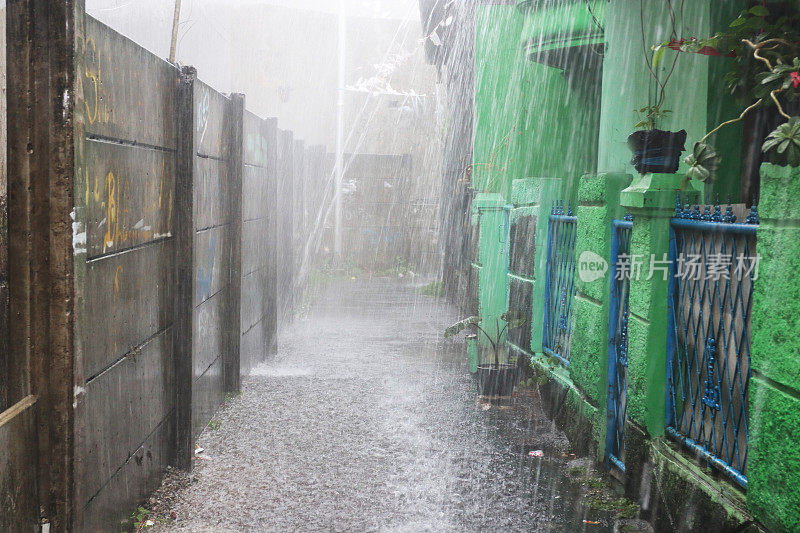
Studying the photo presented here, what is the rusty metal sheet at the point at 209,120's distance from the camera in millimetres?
5461

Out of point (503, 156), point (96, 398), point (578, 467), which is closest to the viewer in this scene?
point (96, 398)

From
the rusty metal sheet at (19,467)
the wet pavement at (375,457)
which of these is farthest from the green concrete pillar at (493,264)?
the rusty metal sheet at (19,467)

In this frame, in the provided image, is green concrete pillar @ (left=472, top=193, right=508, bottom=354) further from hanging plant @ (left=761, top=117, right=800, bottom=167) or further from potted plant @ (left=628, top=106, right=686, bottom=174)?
hanging plant @ (left=761, top=117, right=800, bottom=167)

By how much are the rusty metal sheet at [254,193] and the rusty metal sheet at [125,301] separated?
2658mm

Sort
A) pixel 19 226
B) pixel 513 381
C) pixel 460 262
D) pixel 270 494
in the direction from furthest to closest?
pixel 460 262 < pixel 513 381 < pixel 270 494 < pixel 19 226

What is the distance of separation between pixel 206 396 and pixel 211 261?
1116mm

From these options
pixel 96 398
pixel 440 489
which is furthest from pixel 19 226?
pixel 440 489

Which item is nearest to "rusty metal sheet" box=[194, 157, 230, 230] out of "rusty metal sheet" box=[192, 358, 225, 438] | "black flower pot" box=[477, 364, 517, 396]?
"rusty metal sheet" box=[192, 358, 225, 438]

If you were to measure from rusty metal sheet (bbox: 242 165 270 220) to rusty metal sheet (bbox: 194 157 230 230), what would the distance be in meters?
0.56

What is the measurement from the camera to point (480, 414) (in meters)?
6.85

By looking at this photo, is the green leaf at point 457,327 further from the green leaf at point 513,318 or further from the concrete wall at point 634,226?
the concrete wall at point 634,226

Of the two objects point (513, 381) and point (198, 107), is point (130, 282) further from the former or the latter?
point (513, 381)

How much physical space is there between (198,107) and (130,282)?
6.39 feet

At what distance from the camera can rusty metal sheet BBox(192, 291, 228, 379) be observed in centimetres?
564
